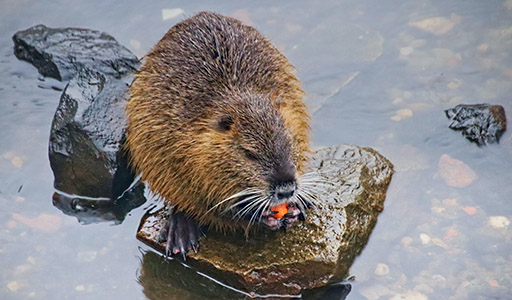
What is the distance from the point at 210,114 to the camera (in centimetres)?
487

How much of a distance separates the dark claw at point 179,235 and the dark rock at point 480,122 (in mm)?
2330

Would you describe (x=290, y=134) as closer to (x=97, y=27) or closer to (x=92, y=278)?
(x=92, y=278)

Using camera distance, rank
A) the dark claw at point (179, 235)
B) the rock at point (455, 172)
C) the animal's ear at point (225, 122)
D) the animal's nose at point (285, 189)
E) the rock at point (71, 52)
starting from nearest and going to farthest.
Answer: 1. the animal's nose at point (285, 189)
2. the animal's ear at point (225, 122)
3. the dark claw at point (179, 235)
4. the rock at point (455, 172)
5. the rock at point (71, 52)

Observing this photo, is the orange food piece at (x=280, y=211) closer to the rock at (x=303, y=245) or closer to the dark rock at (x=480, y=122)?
the rock at (x=303, y=245)

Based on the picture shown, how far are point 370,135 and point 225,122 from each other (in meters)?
1.84

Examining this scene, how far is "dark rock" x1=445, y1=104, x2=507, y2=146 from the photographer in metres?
6.06

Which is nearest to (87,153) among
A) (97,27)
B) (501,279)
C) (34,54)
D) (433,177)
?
(34,54)

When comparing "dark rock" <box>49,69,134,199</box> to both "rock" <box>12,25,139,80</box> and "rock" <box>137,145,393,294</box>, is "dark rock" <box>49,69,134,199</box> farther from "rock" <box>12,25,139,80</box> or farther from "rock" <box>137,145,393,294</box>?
"rock" <box>12,25,139,80</box>

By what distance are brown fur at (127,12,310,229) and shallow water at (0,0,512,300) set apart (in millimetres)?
634

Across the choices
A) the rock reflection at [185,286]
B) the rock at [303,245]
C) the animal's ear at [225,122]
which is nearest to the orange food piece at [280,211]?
the rock at [303,245]

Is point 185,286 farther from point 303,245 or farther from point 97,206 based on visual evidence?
point 97,206

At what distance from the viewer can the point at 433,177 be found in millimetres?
5898

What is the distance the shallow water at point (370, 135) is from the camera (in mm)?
5258

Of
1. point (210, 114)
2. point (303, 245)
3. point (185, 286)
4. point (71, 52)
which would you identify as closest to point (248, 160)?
point (210, 114)
